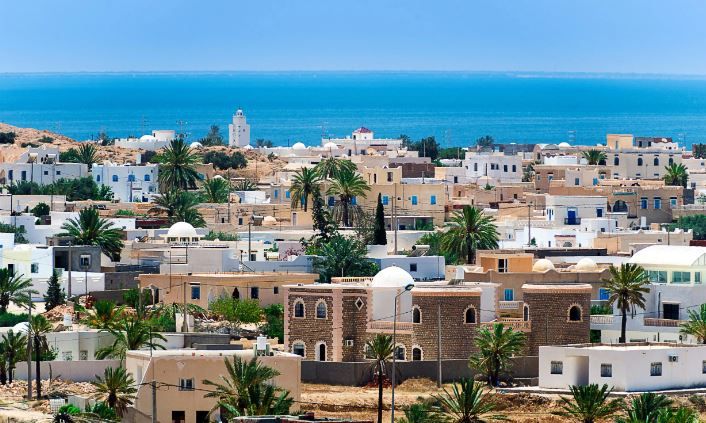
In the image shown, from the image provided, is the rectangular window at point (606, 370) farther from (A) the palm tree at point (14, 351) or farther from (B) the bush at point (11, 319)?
(B) the bush at point (11, 319)

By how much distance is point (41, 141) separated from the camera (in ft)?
413

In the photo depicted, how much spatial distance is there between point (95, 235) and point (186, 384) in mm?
25424

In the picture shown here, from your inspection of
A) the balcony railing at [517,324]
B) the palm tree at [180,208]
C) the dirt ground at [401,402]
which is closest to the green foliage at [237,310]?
the dirt ground at [401,402]

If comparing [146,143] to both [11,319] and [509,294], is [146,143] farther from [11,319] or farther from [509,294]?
[509,294]

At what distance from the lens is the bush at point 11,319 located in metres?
63.5

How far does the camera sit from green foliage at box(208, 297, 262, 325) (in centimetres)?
6569

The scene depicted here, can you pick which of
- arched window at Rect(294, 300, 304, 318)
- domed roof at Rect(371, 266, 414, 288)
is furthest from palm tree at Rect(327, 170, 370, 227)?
arched window at Rect(294, 300, 304, 318)

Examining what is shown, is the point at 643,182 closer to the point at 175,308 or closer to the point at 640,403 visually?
the point at 175,308

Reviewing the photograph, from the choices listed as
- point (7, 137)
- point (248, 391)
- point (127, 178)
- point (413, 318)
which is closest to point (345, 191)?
point (127, 178)

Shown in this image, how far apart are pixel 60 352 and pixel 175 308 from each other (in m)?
6.24

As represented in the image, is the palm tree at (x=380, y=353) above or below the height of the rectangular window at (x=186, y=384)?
above

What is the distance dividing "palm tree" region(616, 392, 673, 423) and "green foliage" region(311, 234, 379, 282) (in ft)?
57.9

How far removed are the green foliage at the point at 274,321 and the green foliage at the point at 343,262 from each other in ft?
12.0

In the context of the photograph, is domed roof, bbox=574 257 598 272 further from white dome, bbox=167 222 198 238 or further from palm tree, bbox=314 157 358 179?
palm tree, bbox=314 157 358 179
